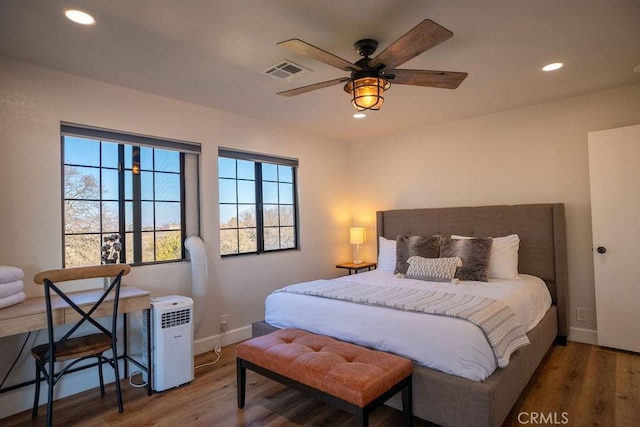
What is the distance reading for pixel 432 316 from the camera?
2.18 metres

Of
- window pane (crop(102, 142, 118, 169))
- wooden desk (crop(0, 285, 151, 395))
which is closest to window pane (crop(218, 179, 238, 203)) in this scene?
window pane (crop(102, 142, 118, 169))

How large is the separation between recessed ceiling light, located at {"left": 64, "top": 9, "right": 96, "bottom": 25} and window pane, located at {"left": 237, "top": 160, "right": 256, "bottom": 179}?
206 cm

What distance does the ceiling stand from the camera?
1919mm

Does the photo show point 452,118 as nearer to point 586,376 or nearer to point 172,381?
point 586,376

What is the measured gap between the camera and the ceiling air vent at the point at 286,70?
2543mm

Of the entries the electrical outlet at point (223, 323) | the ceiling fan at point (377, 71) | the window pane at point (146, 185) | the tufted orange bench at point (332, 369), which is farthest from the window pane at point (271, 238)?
the ceiling fan at point (377, 71)

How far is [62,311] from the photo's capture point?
2254 millimetres

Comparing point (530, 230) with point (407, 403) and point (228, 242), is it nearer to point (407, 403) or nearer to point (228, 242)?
point (407, 403)

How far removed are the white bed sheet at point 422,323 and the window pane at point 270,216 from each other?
4.33 ft

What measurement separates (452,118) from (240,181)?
2.56 metres

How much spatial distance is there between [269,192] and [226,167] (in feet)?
2.10

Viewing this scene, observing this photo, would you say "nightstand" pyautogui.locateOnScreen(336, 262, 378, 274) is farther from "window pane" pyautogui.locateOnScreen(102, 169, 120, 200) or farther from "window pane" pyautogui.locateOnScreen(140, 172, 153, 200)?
"window pane" pyautogui.locateOnScreen(102, 169, 120, 200)

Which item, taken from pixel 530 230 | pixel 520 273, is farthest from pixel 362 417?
pixel 530 230
